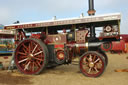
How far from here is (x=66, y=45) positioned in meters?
5.91

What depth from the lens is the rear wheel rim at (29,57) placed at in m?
5.94

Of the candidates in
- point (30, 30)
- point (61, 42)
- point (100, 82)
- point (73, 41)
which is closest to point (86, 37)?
point (73, 41)

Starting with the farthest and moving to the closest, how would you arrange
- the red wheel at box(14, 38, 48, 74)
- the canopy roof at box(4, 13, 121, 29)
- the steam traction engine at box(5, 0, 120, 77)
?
the red wheel at box(14, 38, 48, 74), the steam traction engine at box(5, 0, 120, 77), the canopy roof at box(4, 13, 121, 29)

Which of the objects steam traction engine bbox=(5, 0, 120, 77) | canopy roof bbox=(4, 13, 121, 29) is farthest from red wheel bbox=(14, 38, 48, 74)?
canopy roof bbox=(4, 13, 121, 29)

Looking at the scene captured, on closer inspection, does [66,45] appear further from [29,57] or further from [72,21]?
[29,57]

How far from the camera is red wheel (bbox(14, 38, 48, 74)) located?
584 centimetres

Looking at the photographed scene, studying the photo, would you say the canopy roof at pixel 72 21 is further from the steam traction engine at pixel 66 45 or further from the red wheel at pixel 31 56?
the red wheel at pixel 31 56

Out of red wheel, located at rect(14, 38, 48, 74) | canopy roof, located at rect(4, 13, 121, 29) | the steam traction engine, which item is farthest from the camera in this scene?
red wheel, located at rect(14, 38, 48, 74)

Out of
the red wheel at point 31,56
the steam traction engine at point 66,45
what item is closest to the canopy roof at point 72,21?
the steam traction engine at point 66,45

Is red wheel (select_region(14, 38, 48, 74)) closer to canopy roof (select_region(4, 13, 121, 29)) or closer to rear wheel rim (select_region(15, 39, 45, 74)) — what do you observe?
rear wheel rim (select_region(15, 39, 45, 74))

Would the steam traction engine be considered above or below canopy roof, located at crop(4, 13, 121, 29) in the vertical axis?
below

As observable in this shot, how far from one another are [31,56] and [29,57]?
0.12 metres

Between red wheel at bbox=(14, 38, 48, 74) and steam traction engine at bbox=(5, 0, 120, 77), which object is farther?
red wheel at bbox=(14, 38, 48, 74)

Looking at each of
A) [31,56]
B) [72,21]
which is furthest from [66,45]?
[31,56]
